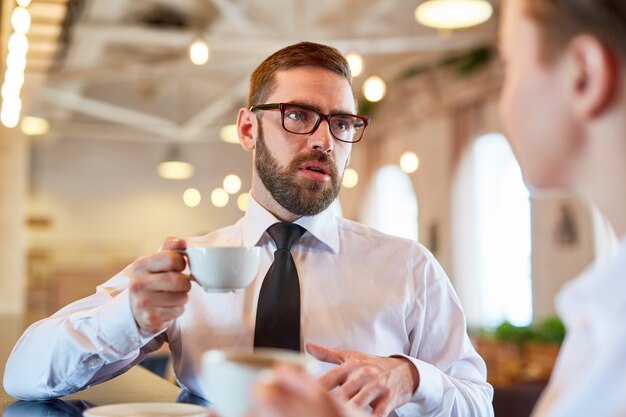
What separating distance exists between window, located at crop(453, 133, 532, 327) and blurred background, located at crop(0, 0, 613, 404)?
0.07 ft

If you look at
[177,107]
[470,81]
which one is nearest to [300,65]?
[470,81]

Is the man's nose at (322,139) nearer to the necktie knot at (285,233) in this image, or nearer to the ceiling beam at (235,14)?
the necktie knot at (285,233)

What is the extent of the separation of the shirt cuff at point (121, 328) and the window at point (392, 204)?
38.2 ft

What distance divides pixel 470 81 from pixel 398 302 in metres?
9.23

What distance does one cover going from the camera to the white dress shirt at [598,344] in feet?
2.62

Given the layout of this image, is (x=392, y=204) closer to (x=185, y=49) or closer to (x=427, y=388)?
(x=185, y=49)

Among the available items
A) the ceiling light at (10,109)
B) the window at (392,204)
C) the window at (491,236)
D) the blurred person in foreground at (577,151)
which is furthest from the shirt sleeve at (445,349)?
the window at (392,204)

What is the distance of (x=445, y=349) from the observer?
2041mm

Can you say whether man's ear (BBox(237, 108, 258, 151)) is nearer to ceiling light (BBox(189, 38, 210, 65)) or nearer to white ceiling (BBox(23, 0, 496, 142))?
white ceiling (BBox(23, 0, 496, 142))

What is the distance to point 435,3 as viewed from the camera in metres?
5.60

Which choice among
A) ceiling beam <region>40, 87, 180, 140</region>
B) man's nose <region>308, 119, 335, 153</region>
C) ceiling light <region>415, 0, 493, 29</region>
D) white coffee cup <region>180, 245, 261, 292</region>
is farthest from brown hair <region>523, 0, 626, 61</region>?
ceiling beam <region>40, 87, 180, 140</region>

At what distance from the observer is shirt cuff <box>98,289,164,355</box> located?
5.17ft

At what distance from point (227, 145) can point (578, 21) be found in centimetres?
1879

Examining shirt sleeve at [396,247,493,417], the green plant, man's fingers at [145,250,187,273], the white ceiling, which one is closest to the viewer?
man's fingers at [145,250,187,273]
